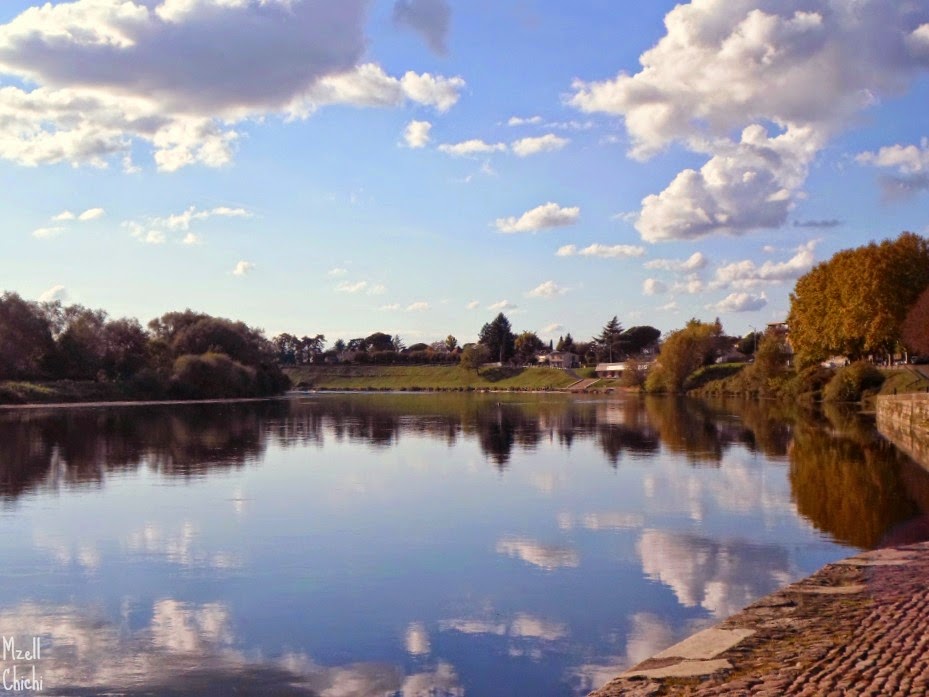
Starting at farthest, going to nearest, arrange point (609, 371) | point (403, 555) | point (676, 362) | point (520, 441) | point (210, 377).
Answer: point (609, 371) → point (676, 362) → point (210, 377) → point (520, 441) → point (403, 555)

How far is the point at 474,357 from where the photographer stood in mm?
154875

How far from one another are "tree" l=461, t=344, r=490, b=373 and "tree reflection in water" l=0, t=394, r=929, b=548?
87.4 metres

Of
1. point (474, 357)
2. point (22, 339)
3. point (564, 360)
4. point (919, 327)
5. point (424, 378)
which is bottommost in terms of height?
point (424, 378)

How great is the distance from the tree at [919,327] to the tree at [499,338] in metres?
118

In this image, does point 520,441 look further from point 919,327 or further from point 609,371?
point 609,371

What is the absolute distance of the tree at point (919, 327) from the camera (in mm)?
50438

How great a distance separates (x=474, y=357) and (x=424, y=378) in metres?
10.9

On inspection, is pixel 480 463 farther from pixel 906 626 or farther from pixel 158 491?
pixel 906 626

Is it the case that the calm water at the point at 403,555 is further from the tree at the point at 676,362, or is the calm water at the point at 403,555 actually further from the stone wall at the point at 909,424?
the tree at the point at 676,362

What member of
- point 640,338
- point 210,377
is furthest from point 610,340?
point 210,377

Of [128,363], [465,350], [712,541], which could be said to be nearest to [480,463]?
[712,541]

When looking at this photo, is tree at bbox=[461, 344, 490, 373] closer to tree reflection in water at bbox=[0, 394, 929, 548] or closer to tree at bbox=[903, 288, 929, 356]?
tree reflection in water at bbox=[0, 394, 929, 548]

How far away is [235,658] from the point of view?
33.3ft

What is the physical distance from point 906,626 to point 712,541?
7056 millimetres
